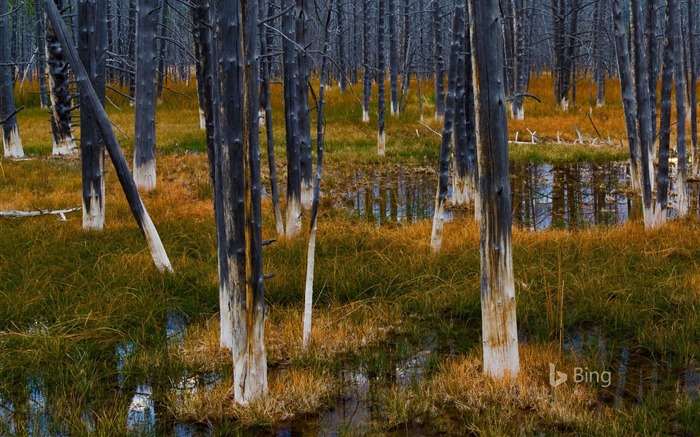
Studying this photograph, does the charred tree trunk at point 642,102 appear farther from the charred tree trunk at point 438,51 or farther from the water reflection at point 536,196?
the charred tree trunk at point 438,51

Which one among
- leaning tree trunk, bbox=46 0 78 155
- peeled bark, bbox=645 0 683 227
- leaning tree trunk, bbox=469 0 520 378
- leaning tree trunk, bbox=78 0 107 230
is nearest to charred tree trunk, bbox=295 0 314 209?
leaning tree trunk, bbox=78 0 107 230

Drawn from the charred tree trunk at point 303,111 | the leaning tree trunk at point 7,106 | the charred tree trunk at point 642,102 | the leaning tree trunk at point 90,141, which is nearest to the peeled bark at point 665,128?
the charred tree trunk at point 642,102

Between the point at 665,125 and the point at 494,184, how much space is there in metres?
5.72

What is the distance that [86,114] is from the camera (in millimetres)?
8586

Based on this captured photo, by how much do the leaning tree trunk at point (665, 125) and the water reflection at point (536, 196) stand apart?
958mm

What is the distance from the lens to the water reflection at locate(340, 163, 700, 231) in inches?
422

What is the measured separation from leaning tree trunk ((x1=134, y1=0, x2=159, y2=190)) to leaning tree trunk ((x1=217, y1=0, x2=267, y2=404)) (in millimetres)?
8525

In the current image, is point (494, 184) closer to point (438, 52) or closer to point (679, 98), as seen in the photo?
point (679, 98)

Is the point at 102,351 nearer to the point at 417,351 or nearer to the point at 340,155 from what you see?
the point at 417,351

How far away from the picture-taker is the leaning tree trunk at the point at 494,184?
4531 millimetres

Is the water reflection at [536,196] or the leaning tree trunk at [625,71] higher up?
the leaning tree trunk at [625,71]

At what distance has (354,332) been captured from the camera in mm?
5668

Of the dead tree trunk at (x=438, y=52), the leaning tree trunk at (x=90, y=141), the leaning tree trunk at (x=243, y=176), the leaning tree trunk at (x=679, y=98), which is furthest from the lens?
the dead tree trunk at (x=438, y=52)

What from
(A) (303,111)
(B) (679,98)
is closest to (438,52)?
(A) (303,111)
